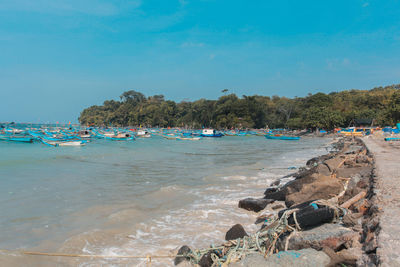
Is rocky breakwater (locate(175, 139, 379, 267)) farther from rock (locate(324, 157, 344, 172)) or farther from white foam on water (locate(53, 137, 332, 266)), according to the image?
rock (locate(324, 157, 344, 172))

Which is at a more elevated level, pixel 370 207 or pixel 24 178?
pixel 370 207

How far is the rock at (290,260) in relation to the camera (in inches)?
143

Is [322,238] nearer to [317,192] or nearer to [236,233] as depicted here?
[236,233]

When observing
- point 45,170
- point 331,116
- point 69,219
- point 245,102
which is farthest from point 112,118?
point 69,219

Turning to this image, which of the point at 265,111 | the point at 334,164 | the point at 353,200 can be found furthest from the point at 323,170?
the point at 265,111

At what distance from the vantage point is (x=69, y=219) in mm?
7984

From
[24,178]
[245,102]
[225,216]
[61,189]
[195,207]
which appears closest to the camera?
[225,216]

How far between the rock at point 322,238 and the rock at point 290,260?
8.1 inches

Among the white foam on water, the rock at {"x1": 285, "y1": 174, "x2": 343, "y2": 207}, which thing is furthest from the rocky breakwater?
the rock at {"x1": 285, "y1": 174, "x2": 343, "y2": 207}

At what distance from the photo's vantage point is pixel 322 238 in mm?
4074

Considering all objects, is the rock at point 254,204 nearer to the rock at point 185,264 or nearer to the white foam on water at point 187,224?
the white foam on water at point 187,224

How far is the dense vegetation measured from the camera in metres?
79.8

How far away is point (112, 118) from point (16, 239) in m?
170

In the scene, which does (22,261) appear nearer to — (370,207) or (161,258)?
(161,258)
